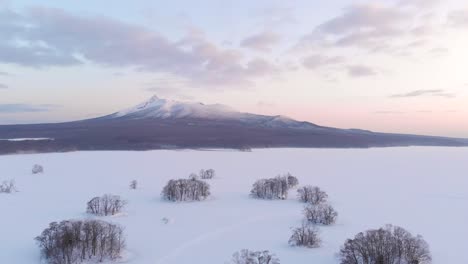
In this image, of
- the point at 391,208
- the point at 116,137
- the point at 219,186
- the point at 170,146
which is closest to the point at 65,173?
the point at 219,186

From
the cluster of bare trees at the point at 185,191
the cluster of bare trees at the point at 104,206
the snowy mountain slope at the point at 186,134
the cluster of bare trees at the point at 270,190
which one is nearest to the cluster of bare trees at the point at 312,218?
the cluster of bare trees at the point at 270,190

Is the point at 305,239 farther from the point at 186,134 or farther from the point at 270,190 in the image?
the point at 186,134

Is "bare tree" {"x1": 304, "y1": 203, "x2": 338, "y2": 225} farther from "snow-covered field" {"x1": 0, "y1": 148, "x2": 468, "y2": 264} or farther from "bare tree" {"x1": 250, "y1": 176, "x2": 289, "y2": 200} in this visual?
"bare tree" {"x1": 250, "y1": 176, "x2": 289, "y2": 200}

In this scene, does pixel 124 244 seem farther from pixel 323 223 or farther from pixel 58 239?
pixel 323 223

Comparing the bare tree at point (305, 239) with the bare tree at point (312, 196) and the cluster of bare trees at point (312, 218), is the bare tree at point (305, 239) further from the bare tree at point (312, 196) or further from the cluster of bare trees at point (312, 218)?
the bare tree at point (312, 196)

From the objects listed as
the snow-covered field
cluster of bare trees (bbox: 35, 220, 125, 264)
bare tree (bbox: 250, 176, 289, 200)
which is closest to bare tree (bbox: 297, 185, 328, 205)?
the snow-covered field

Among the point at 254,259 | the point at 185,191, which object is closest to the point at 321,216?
the point at 254,259
